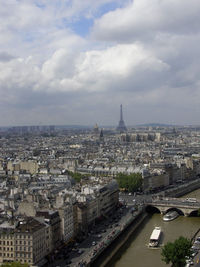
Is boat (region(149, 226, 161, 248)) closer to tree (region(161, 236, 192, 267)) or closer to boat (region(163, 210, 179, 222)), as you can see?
tree (region(161, 236, 192, 267))

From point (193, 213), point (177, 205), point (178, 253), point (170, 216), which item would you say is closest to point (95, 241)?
point (178, 253)

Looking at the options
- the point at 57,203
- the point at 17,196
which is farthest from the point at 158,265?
the point at 17,196

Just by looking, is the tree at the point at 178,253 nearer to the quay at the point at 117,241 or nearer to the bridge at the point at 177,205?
the quay at the point at 117,241

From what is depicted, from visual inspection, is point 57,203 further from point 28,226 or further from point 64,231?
point 28,226

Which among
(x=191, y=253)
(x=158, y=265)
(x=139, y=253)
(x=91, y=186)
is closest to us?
(x=191, y=253)

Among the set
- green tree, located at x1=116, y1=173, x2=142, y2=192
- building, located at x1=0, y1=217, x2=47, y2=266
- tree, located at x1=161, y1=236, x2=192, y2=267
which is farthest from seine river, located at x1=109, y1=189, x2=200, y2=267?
green tree, located at x1=116, y1=173, x2=142, y2=192

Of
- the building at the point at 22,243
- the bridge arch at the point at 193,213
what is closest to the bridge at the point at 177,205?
the bridge arch at the point at 193,213
